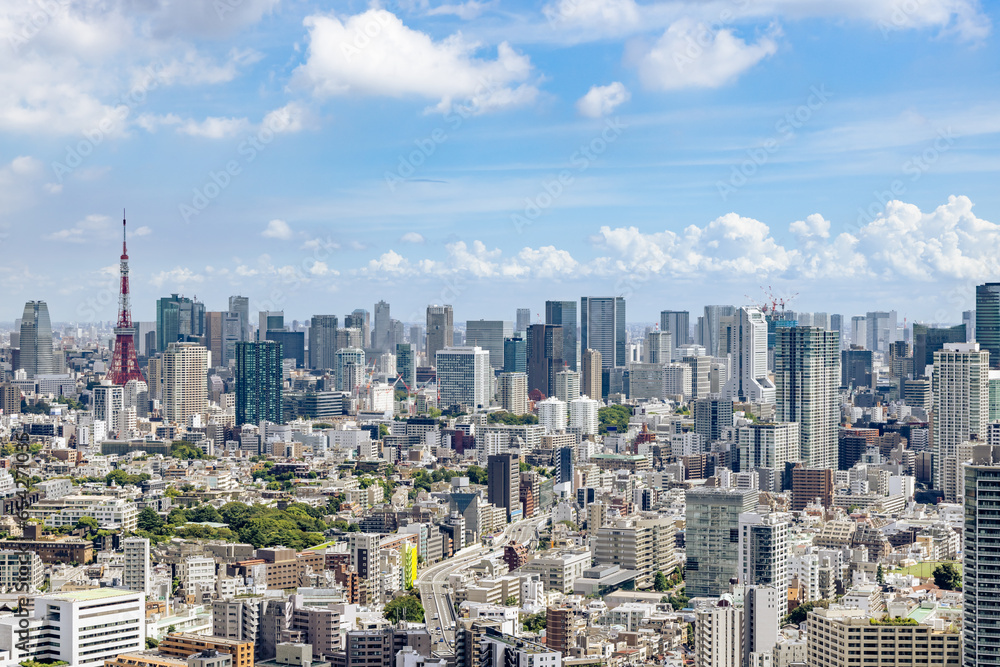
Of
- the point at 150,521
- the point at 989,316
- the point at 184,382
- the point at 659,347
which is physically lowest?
the point at 150,521

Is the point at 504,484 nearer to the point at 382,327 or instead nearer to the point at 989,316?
the point at 989,316

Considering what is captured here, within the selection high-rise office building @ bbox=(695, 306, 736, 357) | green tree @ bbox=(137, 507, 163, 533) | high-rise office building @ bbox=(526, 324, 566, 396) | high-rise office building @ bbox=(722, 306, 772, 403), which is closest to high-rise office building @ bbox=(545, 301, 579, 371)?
high-rise office building @ bbox=(526, 324, 566, 396)

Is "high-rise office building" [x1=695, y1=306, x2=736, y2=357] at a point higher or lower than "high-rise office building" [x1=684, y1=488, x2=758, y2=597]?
higher

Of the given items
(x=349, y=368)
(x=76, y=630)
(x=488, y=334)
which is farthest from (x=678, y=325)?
(x=76, y=630)

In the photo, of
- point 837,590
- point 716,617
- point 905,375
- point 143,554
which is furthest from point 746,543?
point 905,375

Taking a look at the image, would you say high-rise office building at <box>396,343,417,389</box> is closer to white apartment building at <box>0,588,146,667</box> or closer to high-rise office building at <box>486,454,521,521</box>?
high-rise office building at <box>486,454,521,521</box>

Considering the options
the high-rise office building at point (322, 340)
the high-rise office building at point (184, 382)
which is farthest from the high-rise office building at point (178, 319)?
the high-rise office building at point (184, 382)

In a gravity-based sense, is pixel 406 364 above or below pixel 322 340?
below
